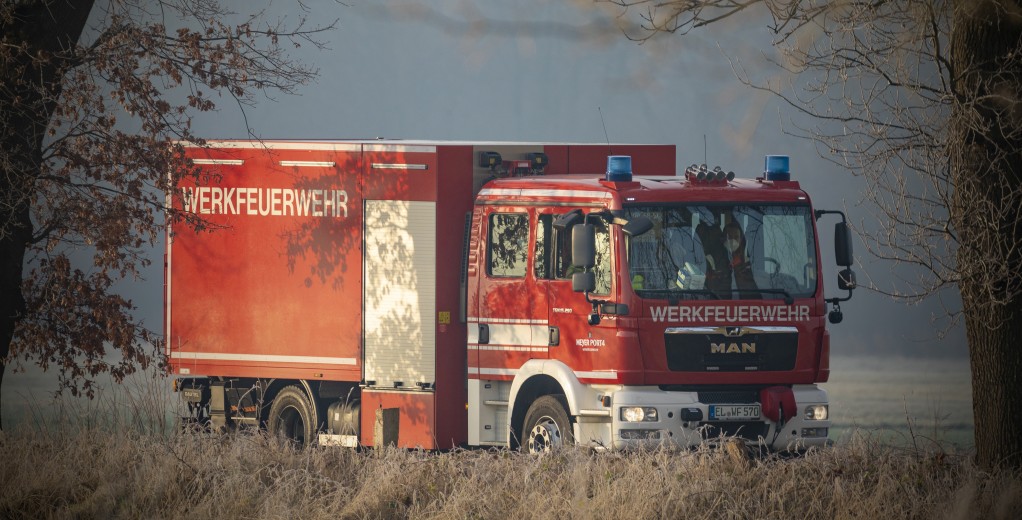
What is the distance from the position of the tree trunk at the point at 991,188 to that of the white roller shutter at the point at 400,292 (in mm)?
5352

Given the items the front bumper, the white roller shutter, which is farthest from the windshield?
the white roller shutter

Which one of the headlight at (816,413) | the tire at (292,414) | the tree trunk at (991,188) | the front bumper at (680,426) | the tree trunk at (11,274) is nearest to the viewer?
the tree trunk at (991,188)

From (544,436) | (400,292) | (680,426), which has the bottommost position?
(544,436)

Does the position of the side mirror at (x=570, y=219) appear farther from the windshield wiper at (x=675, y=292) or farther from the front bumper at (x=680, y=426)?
the front bumper at (x=680, y=426)

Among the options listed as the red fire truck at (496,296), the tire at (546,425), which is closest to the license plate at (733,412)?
the red fire truck at (496,296)

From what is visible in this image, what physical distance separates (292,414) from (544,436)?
365 centimetres

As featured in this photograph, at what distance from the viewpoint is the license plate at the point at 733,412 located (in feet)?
44.1

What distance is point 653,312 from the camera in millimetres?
13414

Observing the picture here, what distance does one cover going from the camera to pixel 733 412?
44.3 ft

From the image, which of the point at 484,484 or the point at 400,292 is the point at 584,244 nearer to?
the point at 484,484

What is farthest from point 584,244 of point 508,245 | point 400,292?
point 400,292

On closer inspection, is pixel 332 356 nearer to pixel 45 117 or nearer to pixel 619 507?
pixel 45 117

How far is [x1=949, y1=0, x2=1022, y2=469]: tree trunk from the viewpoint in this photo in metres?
11.4

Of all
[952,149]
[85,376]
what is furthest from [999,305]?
[85,376]
